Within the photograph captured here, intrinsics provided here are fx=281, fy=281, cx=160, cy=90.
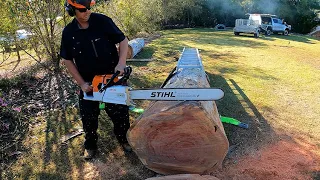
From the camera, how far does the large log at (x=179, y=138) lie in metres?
2.58

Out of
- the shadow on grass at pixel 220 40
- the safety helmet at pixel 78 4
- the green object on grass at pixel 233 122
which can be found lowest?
the shadow on grass at pixel 220 40

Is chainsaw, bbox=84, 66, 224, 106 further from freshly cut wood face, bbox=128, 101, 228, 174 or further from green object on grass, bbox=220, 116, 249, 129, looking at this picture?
green object on grass, bbox=220, 116, 249, 129

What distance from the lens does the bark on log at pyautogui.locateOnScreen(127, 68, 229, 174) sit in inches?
102

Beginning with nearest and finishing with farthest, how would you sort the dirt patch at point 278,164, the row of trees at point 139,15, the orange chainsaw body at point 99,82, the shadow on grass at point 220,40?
the orange chainsaw body at point 99,82 < the dirt patch at point 278,164 < the row of trees at point 139,15 < the shadow on grass at point 220,40

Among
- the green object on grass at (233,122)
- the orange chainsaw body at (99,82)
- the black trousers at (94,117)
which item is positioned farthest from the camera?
the green object on grass at (233,122)

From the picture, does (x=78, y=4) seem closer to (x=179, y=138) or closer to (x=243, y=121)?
(x=179, y=138)

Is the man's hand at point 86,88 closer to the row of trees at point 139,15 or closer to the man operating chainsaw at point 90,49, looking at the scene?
the man operating chainsaw at point 90,49

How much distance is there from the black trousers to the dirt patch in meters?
1.23

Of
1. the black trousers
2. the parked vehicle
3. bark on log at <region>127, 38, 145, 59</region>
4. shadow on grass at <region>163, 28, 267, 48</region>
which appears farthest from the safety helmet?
the parked vehicle

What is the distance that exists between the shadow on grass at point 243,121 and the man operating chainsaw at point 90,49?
1.59 meters

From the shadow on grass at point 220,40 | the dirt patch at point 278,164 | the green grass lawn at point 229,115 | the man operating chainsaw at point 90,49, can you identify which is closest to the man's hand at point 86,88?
the man operating chainsaw at point 90,49

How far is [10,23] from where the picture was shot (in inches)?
214

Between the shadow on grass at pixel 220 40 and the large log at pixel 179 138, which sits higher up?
the large log at pixel 179 138

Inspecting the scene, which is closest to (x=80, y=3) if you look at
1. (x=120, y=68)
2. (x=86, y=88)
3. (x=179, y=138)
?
(x=120, y=68)
